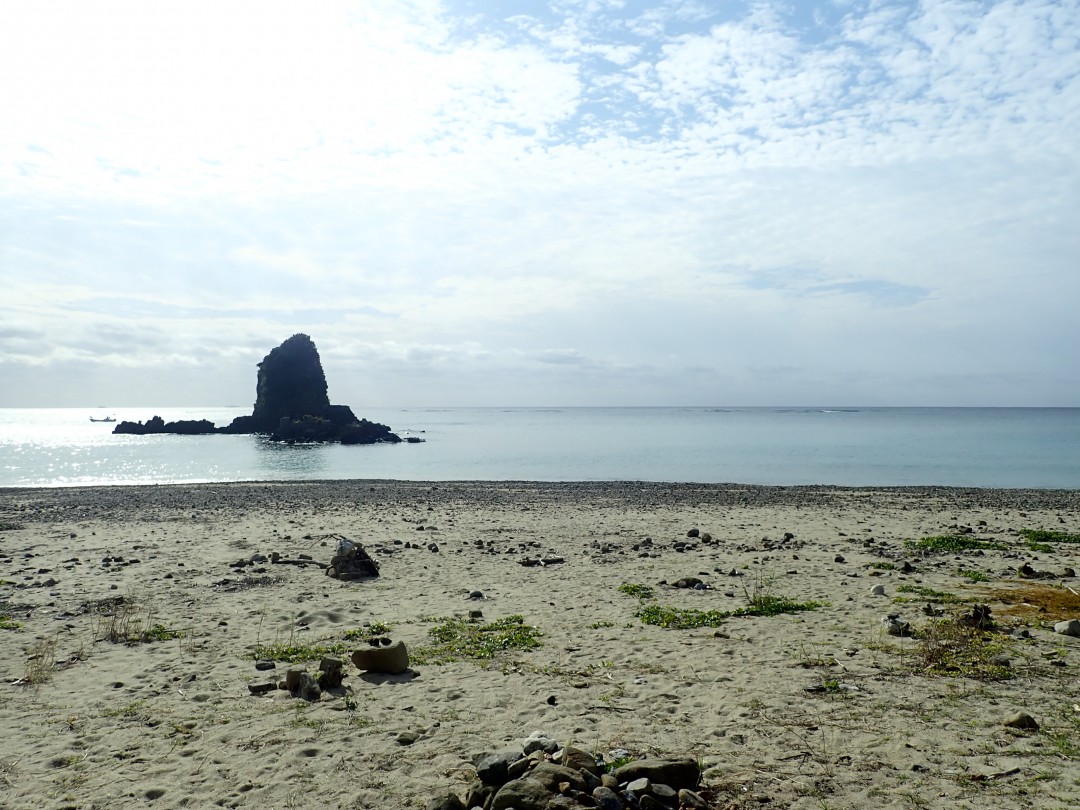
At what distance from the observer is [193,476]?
50938 millimetres

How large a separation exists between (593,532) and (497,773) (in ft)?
53.2

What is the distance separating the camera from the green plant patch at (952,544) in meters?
18.1

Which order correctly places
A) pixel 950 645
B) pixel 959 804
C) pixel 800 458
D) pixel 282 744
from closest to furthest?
pixel 959 804
pixel 282 744
pixel 950 645
pixel 800 458

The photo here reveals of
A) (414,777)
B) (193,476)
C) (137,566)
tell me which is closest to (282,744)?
(414,777)

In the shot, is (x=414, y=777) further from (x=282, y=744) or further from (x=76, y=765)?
(x=76, y=765)

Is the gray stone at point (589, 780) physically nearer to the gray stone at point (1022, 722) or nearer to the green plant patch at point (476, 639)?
the green plant patch at point (476, 639)

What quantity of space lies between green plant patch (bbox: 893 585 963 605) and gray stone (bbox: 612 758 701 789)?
26.6 ft

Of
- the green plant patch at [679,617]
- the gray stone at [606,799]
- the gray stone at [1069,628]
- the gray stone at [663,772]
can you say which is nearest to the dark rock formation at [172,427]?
the green plant patch at [679,617]

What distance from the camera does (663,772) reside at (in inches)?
231

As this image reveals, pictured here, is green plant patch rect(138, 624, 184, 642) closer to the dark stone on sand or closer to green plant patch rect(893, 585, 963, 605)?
the dark stone on sand

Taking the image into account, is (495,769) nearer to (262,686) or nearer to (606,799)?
(606,799)

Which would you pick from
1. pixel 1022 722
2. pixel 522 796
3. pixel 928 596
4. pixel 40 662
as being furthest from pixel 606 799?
pixel 928 596

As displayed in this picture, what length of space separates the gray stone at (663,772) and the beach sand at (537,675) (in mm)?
310

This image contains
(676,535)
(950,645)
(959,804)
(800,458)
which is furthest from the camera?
(800,458)
